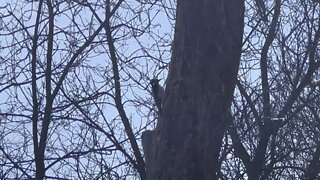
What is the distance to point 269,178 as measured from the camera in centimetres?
995

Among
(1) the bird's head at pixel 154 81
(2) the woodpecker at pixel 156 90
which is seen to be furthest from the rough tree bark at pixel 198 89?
(1) the bird's head at pixel 154 81

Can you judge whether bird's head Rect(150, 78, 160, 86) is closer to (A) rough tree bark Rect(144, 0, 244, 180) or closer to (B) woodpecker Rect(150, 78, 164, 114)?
(B) woodpecker Rect(150, 78, 164, 114)

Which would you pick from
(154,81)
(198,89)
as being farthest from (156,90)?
(198,89)

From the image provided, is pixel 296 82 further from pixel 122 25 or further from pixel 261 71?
pixel 122 25

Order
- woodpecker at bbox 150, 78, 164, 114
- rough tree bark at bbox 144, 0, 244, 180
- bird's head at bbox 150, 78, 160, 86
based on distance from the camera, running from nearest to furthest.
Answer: rough tree bark at bbox 144, 0, 244, 180
woodpecker at bbox 150, 78, 164, 114
bird's head at bbox 150, 78, 160, 86

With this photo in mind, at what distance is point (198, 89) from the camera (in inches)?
261

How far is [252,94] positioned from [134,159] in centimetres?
152

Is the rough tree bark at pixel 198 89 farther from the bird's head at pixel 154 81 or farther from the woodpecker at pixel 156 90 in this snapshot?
the bird's head at pixel 154 81

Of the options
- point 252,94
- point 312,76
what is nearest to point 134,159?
point 252,94

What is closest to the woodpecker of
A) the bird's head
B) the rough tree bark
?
the bird's head

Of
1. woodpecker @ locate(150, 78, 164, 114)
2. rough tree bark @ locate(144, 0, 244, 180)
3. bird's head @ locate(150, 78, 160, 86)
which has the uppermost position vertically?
bird's head @ locate(150, 78, 160, 86)

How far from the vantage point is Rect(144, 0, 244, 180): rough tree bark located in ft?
21.4

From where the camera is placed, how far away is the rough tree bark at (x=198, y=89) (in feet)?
21.4

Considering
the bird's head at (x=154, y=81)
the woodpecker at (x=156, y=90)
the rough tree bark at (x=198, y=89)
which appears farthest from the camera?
the bird's head at (x=154, y=81)
